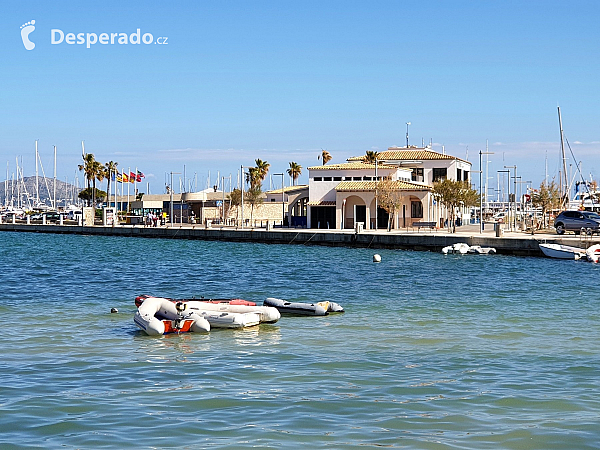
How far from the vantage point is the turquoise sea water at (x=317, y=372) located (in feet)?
38.4

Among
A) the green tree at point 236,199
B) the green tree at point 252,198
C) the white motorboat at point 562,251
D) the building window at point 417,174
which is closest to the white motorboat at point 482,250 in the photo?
the white motorboat at point 562,251

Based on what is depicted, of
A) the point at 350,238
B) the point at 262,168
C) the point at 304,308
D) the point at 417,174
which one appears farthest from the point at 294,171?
the point at 304,308

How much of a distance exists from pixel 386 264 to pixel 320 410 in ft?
116

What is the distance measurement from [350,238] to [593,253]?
812 inches

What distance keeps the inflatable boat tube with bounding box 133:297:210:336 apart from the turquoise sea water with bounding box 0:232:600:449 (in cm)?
38

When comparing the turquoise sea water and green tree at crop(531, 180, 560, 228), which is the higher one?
green tree at crop(531, 180, 560, 228)

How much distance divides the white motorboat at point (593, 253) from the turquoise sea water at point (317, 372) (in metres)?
17.0

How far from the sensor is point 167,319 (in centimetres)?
2138

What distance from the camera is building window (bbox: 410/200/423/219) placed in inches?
3054

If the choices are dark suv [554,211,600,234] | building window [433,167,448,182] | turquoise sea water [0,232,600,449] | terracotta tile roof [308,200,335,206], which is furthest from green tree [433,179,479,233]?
turquoise sea water [0,232,600,449]

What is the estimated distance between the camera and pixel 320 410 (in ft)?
42.4

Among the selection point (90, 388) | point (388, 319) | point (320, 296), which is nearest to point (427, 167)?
point (320, 296)

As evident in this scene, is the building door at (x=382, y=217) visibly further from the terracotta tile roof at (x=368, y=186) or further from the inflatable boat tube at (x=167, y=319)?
the inflatable boat tube at (x=167, y=319)

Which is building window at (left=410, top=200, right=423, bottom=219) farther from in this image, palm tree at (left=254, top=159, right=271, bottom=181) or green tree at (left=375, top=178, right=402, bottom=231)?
palm tree at (left=254, top=159, right=271, bottom=181)
